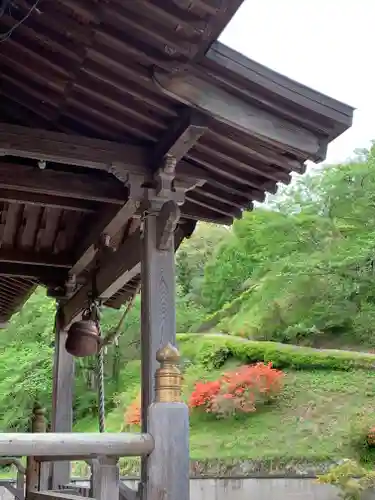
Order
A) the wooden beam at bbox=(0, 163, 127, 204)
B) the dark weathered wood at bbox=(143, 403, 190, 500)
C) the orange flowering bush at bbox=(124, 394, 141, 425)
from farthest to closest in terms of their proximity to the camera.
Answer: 1. the orange flowering bush at bbox=(124, 394, 141, 425)
2. the wooden beam at bbox=(0, 163, 127, 204)
3. the dark weathered wood at bbox=(143, 403, 190, 500)

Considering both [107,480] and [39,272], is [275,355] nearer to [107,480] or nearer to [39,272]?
[39,272]

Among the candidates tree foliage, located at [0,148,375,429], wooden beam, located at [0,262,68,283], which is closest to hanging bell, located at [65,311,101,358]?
wooden beam, located at [0,262,68,283]

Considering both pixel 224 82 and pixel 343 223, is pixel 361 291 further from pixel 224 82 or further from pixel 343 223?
pixel 224 82

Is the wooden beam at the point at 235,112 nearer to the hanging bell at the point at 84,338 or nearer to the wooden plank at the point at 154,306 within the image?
the wooden plank at the point at 154,306

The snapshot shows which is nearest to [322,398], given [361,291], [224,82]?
[361,291]

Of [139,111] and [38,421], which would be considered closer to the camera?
[139,111]

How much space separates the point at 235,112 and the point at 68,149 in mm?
963

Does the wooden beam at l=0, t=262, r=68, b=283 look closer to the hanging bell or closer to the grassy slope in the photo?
the hanging bell

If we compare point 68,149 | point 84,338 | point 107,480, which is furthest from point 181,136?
point 84,338

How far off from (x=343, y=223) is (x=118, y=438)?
37.3 feet

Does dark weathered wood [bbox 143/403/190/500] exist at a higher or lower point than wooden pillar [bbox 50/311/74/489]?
lower

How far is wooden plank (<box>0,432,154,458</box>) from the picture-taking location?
6.82 ft

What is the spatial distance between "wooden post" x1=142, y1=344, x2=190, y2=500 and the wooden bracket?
0.96 meters

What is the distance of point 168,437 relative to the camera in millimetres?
2338
